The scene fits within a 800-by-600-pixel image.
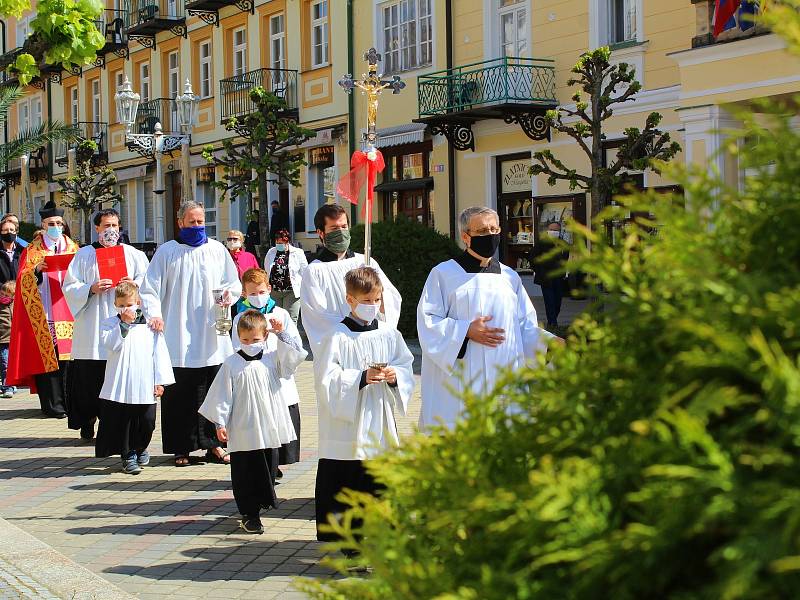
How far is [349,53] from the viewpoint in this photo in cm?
2894

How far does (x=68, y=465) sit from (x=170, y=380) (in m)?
1.15

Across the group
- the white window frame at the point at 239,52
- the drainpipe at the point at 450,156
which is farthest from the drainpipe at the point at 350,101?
the white window frame at the point at 239,52

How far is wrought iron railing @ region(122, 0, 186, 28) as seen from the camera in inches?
1436

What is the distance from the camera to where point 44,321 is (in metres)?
12.5

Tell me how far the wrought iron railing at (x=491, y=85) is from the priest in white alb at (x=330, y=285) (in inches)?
604

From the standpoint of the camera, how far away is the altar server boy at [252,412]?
6.98m

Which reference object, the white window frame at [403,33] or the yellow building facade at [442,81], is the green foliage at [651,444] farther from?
the white window frame at [403,33]

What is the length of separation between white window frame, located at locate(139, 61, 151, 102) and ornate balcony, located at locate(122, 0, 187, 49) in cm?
93

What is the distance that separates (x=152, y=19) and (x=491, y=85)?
16.5 m

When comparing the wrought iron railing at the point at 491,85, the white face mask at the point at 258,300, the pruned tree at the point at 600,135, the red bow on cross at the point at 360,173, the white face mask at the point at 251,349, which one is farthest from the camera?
the wrought iron railing at the point at 491,85

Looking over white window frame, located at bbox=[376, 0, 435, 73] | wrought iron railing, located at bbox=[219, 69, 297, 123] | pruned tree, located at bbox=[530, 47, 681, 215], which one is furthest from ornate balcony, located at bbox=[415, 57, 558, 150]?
wrought iron railing, located at bbox=[219, 69, 297, 123]

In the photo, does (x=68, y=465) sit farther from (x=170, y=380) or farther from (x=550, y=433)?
(x=550, y=433)

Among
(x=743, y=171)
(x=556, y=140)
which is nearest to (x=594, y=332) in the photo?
(x=743, y=171)

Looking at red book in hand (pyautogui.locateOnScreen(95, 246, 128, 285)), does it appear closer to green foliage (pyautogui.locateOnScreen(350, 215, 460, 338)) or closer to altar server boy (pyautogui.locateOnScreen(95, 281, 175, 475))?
altar server boy (pyautogui.locateOnScreen(95, 281, 175, 475))
